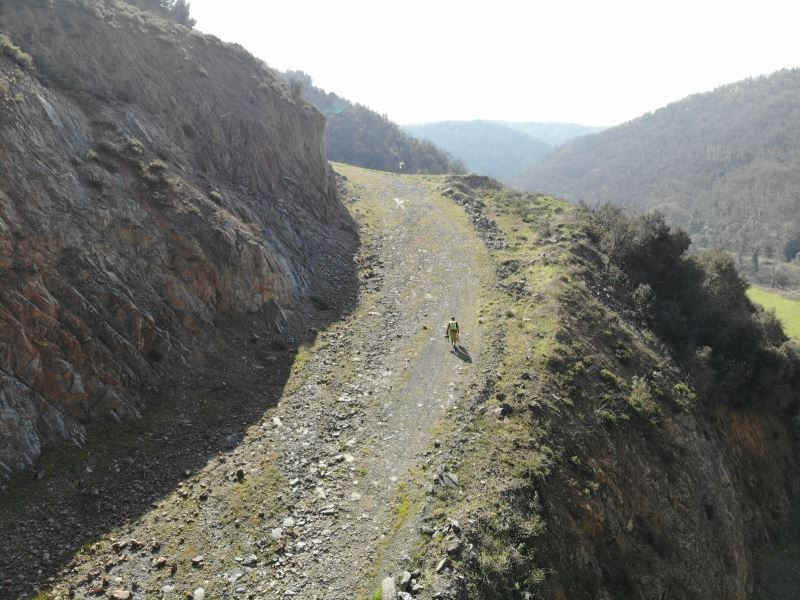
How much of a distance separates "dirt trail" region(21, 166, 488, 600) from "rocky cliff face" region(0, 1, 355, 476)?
9.61 ft

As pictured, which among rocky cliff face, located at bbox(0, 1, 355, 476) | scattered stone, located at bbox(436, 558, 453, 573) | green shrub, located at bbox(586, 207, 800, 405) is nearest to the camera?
scattered stone, located at bbox(436, 558, 453, 573)

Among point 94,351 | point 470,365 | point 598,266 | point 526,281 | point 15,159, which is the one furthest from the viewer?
point 598,266

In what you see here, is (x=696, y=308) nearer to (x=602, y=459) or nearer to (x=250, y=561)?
(x=602, y=459)

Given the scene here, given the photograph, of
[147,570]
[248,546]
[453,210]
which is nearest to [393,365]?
[248,546]

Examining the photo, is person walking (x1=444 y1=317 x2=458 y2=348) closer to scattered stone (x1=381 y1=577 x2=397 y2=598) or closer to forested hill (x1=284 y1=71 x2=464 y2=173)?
scattered stone (x1=381 y1=577 x2=397 y2=598)

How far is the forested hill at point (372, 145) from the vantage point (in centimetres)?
10622

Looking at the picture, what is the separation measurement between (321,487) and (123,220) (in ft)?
34.0

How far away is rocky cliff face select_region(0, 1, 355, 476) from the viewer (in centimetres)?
1218

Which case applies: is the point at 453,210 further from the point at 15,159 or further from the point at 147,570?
the point at 147,570

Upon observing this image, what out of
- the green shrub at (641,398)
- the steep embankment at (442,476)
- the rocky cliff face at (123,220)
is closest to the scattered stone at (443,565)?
the steep embankment at (442,476)

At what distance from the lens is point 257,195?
2456 centimetres

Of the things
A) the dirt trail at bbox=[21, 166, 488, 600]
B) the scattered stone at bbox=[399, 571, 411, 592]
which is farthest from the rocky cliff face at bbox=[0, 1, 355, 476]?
the scattered stone at bbox=[399, 571, 411, 592]

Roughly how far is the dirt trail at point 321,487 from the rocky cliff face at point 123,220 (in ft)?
9.61

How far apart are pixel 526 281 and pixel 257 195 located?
45.0ft
